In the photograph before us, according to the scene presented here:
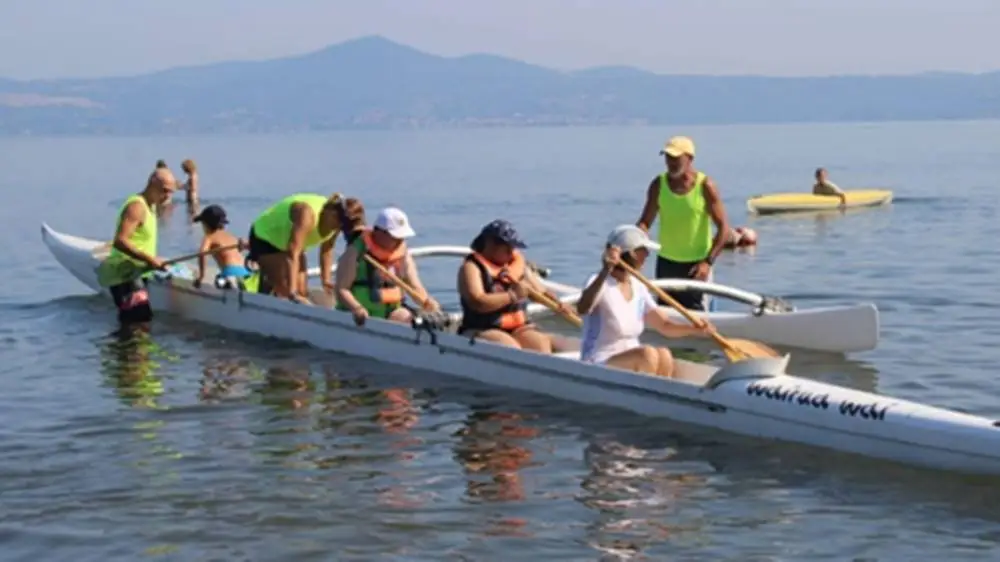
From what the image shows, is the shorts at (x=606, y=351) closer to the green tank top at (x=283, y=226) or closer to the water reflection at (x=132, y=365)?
the water reflection at (x=132, y=365)

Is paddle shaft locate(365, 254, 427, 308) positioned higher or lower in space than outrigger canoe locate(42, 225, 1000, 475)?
higher

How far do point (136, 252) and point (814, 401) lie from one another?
948 cm

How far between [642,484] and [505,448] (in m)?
1.52

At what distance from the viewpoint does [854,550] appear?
940 cm

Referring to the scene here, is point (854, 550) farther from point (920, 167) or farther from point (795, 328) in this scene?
point (920, 167)

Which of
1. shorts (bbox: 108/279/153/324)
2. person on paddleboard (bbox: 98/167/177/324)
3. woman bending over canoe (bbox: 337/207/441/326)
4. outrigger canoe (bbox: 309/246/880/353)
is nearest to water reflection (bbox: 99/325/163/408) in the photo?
shorts (bbox: 108/279/153/324)

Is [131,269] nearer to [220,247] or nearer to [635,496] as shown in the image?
[220,247]

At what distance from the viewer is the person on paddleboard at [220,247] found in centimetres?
1845

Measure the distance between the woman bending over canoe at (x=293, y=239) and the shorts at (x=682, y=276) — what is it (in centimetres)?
322

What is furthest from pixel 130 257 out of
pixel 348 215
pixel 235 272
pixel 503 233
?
pixel 503 233

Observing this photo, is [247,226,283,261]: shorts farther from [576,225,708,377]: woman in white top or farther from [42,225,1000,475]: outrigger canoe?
[576,225,708,377]: woman in white top

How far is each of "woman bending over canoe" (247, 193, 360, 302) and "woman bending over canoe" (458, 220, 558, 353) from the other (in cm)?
233

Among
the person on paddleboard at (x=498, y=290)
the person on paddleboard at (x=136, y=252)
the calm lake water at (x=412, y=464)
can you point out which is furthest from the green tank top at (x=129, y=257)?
the person on paddleboard at (x=498, y=290)

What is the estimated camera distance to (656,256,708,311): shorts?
15508 millimetres
